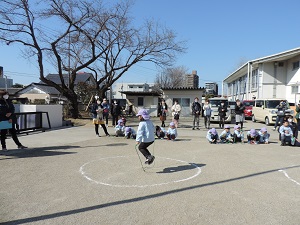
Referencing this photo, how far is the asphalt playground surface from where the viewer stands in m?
3.61

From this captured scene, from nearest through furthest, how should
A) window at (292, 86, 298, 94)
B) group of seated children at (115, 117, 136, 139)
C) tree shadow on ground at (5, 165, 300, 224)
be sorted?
tree shadow on ground at (5, 165, 300, 224), group of seated children at (115, 117, 136, 139), window at (292, 86, 298, 94)

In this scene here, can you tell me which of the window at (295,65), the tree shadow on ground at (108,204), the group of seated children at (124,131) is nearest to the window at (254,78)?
the window at (295,65)

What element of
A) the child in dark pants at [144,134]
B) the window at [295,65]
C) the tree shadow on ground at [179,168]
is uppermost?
the window at [295,65]

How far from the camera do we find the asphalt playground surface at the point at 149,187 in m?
3.61

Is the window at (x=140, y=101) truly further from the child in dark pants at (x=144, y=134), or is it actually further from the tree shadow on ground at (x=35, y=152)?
the child in dark pants at (x=144, y=134)

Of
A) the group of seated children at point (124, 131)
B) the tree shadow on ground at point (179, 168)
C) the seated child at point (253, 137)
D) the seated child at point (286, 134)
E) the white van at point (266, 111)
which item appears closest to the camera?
the tree shadow on ground at point (179, 168)

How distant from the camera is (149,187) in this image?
480 cm

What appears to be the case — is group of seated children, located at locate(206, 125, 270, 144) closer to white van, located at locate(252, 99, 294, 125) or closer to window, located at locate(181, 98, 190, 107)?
white van, located at locate(252, 99, 294, 125)

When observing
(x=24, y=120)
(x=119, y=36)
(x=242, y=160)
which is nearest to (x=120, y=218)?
(x=242, y=160)

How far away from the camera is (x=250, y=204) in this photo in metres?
4.04

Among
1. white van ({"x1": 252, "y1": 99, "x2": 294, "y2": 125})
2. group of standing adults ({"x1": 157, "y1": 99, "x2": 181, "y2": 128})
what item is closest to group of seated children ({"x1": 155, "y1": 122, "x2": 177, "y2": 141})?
group of standing adults ({"x1": 157, "y1": 99, "x2": 181, "y2": 128})

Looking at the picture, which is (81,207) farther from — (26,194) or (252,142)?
(252,142)

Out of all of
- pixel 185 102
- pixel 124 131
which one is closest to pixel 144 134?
pixel 124 131

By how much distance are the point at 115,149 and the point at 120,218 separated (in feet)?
16.6
